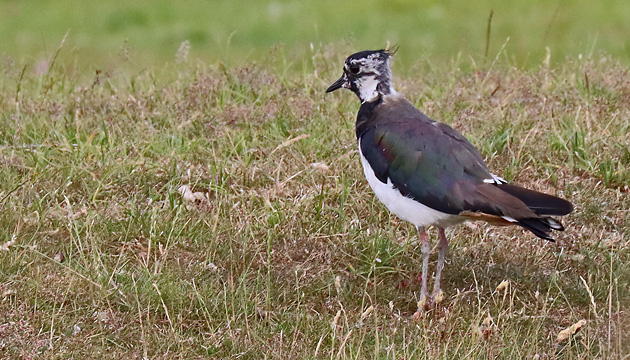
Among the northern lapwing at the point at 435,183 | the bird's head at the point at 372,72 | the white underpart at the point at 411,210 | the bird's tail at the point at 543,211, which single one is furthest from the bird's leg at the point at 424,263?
the bird's head at the point at 372,72

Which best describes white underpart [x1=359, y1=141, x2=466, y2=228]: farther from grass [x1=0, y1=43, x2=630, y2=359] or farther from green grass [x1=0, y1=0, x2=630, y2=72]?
green grass [x1=0, y1=0, x2=630, y2=72]

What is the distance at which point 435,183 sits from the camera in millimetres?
4723

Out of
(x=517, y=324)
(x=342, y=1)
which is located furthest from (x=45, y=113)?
(x=342, y=1)

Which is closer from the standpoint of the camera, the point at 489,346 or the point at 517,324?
the point at 489,346

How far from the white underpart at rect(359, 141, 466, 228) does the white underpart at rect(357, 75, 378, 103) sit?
67 centimetres

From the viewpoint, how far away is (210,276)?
5164 millimetres

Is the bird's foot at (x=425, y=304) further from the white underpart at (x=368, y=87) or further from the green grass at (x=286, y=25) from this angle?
the green grass at (x=286, y=25)

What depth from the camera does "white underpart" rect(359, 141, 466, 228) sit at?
4762 millimetres

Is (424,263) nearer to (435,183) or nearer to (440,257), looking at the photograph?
(440,257)

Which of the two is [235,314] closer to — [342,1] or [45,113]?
[45,113]

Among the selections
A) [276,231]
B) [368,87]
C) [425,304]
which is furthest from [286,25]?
[425,304]

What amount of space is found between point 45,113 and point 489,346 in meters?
4.26

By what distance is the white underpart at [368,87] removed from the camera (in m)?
5.48

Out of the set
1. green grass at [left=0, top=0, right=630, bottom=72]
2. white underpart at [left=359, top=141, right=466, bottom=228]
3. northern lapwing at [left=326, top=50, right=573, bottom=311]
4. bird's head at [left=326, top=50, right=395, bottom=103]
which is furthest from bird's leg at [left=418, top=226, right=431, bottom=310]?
green grass at [left=0, top=0, right=630, bottom=72]
